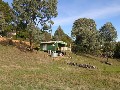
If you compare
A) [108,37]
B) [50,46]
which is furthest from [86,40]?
[50,46]

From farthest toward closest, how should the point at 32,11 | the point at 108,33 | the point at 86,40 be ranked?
the point at 108,33 < the point at 86,40 < the point at 32,11

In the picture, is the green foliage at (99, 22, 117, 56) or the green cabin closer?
the green cabin

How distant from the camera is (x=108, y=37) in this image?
8731cm

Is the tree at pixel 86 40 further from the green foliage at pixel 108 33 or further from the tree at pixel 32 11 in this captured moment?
the tree at pixel 32 11

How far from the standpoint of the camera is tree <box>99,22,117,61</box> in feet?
281

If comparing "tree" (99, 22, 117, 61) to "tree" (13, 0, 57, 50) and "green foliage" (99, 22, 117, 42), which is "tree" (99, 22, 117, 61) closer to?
"green foliage" (99, 22, 117, 42)

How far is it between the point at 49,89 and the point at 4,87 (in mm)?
5121

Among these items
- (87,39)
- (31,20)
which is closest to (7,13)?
(31,20)

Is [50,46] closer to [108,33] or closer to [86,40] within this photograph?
[86,40]

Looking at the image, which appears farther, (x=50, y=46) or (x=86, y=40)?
(x=86, y=40)

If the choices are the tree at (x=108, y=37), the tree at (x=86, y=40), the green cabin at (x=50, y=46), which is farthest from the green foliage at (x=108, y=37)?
the green cabin at (x=50, y=46)

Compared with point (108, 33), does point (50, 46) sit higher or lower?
lower

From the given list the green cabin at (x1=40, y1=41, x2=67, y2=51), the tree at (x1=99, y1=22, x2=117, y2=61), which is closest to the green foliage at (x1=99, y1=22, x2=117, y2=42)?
the tree at (x1=99, y1=22, x2=117, y2=61)

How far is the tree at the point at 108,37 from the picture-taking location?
85.7 meters
